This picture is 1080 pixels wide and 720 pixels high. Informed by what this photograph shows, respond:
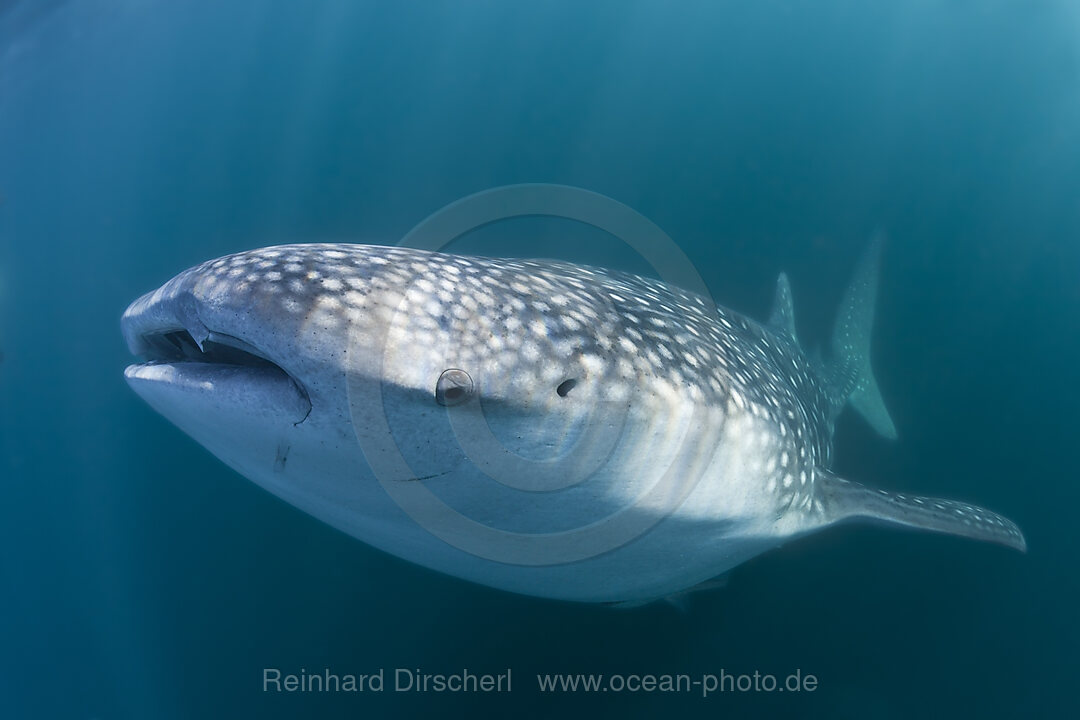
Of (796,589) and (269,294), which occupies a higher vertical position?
(269,294)

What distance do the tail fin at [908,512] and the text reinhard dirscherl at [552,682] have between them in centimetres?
201

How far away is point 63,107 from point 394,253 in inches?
803

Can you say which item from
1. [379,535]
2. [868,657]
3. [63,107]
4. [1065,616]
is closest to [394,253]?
[379,535]

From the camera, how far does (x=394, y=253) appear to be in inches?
52.6

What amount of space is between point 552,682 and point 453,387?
3424mm

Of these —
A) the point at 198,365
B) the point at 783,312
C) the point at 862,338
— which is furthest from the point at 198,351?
the point at 862,338

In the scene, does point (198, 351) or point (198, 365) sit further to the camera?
point (198, 351)

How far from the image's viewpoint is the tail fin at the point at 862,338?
4719mm

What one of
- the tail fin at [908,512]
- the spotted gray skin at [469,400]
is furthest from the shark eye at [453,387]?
the tail fin at [908,512]

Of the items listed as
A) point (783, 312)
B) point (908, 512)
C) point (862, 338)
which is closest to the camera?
point (908, 512)

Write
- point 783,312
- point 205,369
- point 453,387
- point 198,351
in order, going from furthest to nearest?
1. point 783,312
2. point 198,351
3. point 205,369
4. point 453,387

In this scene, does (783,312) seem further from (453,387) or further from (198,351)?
(198,351)

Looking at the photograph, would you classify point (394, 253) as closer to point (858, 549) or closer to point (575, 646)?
point (575, 646)

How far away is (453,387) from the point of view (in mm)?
1033
